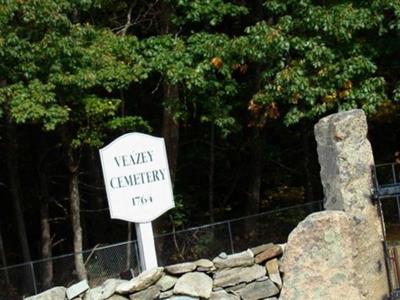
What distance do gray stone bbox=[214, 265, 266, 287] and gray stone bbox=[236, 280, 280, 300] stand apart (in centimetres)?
8

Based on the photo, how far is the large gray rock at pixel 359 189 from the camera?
Answer: 7477 mm

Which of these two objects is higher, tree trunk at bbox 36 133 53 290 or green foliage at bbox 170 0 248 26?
green foliage at bbox 170 0 248 26

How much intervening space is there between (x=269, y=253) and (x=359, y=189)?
118cm

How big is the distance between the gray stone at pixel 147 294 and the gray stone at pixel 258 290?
941 mm

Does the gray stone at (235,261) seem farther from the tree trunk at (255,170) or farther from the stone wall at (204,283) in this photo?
the tree trunk at (255,170)

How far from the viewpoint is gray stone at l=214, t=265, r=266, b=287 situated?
25.4 ft

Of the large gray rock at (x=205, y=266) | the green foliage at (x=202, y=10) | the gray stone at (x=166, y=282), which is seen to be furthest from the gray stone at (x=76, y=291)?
the green foliage at (x=202, y=10)

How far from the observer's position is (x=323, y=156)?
801cm

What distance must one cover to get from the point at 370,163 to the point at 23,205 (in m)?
15.0

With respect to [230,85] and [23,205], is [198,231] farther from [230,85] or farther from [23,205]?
[23,205]

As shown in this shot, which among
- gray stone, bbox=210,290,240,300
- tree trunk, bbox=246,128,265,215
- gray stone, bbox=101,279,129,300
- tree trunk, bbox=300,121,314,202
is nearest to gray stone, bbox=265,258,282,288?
gray stone, bbox=210,290,240,300

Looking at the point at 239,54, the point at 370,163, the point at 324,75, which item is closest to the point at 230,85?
the point at 239,54

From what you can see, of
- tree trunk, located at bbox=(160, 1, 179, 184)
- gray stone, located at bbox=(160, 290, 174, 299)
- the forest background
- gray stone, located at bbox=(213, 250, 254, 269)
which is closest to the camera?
gray stone, located at bbox=(160, 290, 174, 299)

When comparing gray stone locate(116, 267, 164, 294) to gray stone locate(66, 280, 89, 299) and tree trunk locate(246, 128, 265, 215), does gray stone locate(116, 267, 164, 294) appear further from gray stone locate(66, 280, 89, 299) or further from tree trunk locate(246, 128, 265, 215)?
tree trunk locate(246, 128, 265, 215)
